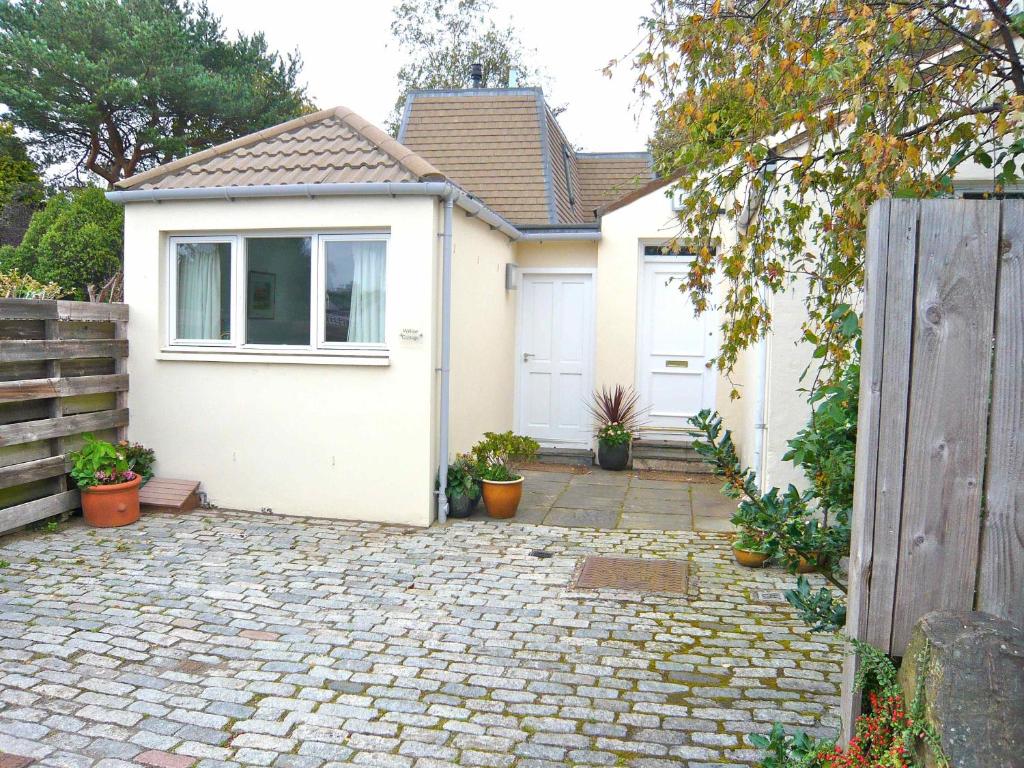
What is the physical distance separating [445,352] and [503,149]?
6.89m

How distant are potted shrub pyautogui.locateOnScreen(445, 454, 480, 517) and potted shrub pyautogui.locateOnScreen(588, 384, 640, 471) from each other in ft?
10.0

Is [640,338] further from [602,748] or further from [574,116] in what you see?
[574,116]

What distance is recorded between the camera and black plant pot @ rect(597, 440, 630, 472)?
10.5 m

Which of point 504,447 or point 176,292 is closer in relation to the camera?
point 504,447

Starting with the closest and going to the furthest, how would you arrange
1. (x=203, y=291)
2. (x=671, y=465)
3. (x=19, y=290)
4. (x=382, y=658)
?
(x=382, y=658) → (x=203, y=291) → (x=19, y=290) → (x=671, y=465)

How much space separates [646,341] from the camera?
10961mm

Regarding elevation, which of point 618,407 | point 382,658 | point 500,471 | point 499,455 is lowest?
point 382,658

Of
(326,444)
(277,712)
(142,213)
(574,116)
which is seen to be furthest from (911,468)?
(574,116)

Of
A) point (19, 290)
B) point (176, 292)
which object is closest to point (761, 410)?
point (176, 292)

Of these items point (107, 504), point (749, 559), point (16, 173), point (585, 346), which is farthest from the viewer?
point (16, 173)

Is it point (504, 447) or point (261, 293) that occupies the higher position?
point (261, 293)

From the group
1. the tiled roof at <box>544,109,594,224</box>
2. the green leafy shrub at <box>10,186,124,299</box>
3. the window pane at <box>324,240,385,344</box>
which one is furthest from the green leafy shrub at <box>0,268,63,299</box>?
the tiled roof at <box>544,109,594,224</box>

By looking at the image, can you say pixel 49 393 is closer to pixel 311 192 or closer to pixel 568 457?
pixel 311 192

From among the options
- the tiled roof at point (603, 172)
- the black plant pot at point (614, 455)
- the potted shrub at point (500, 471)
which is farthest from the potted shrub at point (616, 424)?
the tiled roof at point (603, 172)
